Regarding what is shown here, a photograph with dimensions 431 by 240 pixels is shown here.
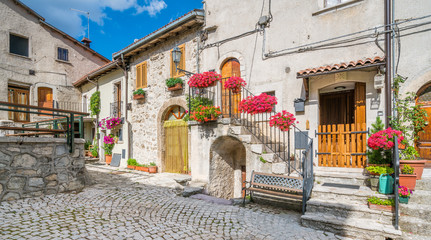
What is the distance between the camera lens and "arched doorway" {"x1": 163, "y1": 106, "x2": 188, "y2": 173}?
31.8ft

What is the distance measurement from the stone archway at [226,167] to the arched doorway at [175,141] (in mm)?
2330

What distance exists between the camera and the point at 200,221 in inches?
174

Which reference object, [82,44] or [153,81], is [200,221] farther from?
[82,44]

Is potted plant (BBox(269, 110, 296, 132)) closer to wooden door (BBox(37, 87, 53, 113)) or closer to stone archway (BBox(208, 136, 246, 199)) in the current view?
stone archway (BBox(208, 136, 246, 199))

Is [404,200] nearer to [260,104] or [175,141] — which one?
[260,104]

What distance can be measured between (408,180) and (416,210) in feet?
1.90

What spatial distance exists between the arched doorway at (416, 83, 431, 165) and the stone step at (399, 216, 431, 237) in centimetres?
220

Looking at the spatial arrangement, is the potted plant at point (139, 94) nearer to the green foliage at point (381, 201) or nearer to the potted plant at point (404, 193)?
the green foliage at point (381, 201)

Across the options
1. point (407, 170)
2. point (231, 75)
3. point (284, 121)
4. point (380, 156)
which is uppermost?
point (231, 75)

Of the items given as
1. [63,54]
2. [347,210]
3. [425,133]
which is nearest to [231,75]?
[425,133]

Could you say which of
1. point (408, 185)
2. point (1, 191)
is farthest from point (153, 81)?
point (408, 185)

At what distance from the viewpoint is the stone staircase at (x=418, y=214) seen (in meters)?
3.67

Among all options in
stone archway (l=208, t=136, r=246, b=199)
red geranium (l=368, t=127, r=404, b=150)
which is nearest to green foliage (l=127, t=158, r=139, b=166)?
stone archway (l=208, t=136, r=246, b=199)

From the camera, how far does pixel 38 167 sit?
549cm
